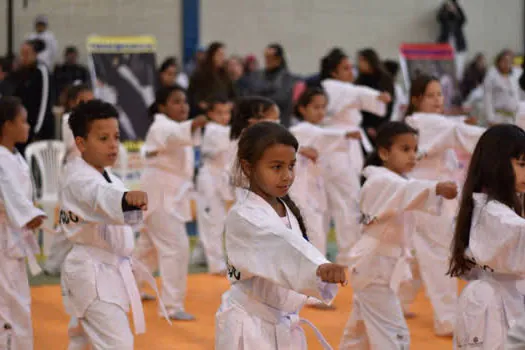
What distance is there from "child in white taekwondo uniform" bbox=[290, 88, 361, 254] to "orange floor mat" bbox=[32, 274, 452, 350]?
1.96 ft

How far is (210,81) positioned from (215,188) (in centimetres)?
138

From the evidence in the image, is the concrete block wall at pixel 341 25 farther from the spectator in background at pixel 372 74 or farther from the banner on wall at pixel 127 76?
the spectator in background at pixel 372 74

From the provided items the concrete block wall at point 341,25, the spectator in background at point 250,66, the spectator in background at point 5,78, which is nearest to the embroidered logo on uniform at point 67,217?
the spectator in background at point 5,78

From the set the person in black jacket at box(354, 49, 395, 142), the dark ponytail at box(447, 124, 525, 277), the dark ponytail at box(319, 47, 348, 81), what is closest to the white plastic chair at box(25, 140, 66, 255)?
the dark ponytail at box(319, 47, 348, 81)

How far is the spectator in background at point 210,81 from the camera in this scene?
348 inches

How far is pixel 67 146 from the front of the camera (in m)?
6.63

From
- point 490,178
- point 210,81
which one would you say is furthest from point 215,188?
point 490,178

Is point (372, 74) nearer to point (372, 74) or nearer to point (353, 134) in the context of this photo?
point (372, 74)

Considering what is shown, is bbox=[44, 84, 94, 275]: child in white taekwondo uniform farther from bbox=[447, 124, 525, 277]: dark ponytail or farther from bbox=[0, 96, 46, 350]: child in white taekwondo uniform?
bbox=[447, 124, 525, 277]: dark ponytail

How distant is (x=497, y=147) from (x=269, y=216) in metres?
1.19

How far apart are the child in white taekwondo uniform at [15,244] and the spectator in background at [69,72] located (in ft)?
27.0

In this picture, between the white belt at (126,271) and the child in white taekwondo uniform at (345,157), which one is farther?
the child in white taekwondo uniform at (345,157)

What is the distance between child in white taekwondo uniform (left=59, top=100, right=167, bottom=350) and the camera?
13.0 ft

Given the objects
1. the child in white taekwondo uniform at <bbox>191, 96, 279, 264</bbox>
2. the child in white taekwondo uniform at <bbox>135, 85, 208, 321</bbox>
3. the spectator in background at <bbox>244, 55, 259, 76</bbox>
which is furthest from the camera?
the spectator in background at <bbox>244, 55, 259, 76</bbox>
